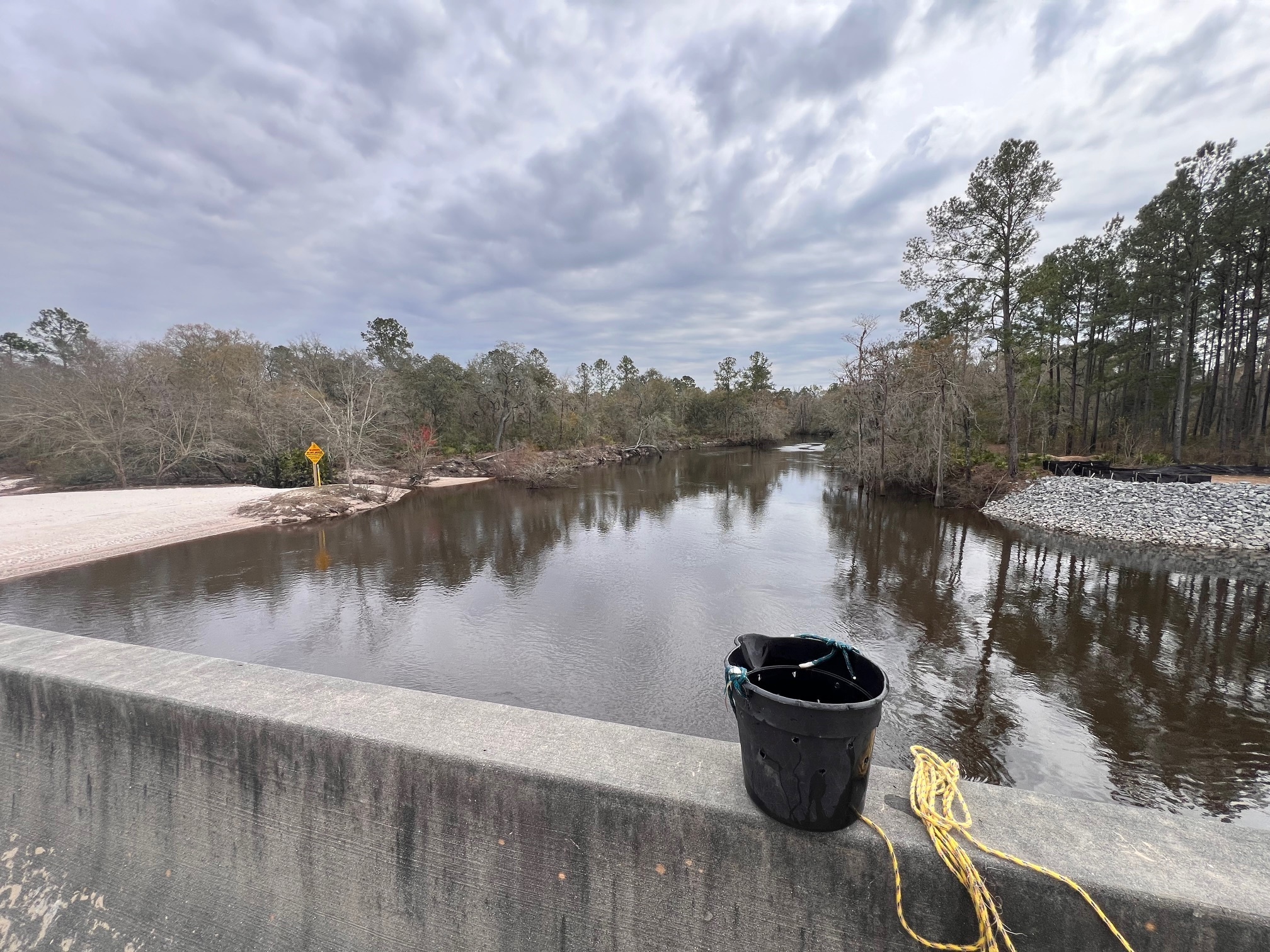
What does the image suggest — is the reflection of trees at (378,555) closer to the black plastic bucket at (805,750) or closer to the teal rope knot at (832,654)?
the teal rope knot at (832,654)

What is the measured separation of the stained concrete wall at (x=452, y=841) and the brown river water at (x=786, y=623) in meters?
3.28

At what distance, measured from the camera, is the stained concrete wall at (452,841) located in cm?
140

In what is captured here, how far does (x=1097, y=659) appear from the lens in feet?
20.2

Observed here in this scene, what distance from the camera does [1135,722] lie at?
4887mm

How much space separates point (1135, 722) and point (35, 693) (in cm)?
823

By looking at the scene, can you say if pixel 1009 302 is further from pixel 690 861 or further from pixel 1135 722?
pixel 690 861

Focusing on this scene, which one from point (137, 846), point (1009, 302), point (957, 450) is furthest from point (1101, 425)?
point (137, 846)

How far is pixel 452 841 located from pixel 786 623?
6356 mm

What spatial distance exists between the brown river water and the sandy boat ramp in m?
0.99

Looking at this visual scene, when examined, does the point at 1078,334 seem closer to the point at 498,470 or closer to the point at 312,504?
the point at 498,470

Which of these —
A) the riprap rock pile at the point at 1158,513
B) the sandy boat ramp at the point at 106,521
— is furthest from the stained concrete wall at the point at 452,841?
the riprap rock pile at the point at 1158,513

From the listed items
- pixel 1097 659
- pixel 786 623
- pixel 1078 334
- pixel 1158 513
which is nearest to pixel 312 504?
pixel 786 623

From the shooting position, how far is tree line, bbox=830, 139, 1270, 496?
15180 mm

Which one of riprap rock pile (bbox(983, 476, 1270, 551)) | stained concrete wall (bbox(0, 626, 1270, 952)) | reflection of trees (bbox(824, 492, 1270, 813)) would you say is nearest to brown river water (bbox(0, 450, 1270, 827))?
reflection of trees (bbox(824, 492, 1270, 813))
